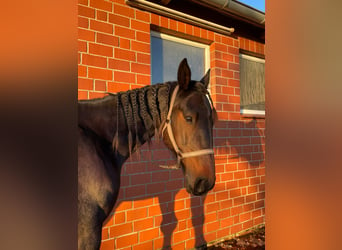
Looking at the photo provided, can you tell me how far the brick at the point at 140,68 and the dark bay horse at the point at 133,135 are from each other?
2.56ft

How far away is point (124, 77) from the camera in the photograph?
7.21ft

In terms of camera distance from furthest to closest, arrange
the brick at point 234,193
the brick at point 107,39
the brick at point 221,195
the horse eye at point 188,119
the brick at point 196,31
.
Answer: the brick at point 234,193, the brick at point 221,195, the brick at point 196,31, the brick at point 107,39, the horse eye at point 188,119

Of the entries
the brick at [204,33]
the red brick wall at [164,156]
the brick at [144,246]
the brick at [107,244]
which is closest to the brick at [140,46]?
the red brick wall at [164,156]

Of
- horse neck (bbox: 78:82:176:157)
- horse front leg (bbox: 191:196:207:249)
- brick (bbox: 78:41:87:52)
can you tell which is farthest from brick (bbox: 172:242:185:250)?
brick (bbox: 78:41:87:52)

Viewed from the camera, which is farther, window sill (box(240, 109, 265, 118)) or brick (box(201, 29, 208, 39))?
window sill (box(240, 109, 265, 118))

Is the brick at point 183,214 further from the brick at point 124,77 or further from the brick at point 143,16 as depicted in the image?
the brick at point 143,16

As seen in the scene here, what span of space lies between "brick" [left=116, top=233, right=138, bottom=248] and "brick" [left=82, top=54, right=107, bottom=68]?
5.64ft

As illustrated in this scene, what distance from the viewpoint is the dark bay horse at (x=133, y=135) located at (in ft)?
4.46

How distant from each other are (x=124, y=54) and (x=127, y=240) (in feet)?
6.22

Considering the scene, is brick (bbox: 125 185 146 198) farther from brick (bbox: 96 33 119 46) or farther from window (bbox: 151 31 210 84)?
brick (bbox: 96 33 119 46)

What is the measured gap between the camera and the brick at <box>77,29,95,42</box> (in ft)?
6.38

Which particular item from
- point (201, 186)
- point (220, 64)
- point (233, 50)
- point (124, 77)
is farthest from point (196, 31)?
point (201, 186)
